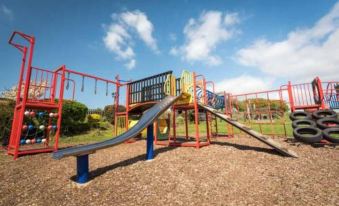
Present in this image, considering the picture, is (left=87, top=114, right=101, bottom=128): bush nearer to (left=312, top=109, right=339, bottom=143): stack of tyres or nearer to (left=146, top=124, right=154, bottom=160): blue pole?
(left=146, top=124, right=154, bottom=160): blue pole

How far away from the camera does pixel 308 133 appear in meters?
7.07

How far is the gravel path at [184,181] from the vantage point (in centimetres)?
281

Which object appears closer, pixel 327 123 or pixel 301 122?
pixel 327 123

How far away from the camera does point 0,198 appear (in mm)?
3021

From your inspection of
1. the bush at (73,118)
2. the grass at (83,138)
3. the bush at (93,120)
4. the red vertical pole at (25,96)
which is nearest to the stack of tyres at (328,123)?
the grass at (83,138)

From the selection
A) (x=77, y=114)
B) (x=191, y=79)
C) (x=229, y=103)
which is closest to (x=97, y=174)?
(x=191, y=79)

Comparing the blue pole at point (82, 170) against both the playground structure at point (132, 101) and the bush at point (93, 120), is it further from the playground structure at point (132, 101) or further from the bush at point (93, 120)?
the bush at point (93, 120)

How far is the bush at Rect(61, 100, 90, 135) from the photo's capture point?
12352 mm

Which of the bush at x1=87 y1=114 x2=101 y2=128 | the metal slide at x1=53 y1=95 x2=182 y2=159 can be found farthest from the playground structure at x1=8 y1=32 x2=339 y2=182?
the bush at x1=87 y1=114 x2=101 y2=128

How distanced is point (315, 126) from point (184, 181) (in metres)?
6.43

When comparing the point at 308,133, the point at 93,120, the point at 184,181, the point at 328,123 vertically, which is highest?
the point at 93,120

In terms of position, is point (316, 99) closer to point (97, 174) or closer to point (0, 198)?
point (97, 174)

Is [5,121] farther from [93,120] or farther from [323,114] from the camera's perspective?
[323,114]

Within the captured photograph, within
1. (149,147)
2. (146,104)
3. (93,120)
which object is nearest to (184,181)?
(149,147)
